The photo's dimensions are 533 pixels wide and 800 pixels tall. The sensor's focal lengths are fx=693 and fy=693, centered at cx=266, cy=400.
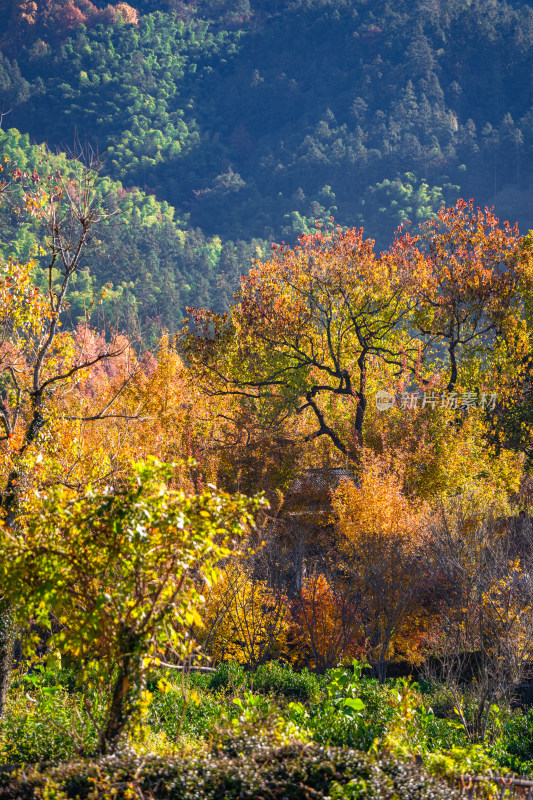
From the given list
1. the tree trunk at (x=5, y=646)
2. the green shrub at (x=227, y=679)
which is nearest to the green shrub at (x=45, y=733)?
the tree trunk at (x=5, y=646)

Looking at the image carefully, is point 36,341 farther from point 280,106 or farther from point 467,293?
point 280,106

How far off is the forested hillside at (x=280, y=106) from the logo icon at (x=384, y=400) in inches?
1652

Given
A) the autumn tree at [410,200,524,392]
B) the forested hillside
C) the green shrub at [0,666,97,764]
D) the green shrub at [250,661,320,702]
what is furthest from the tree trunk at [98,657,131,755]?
the forested hillside

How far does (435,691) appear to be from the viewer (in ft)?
40.8

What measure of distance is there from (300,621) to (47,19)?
172682 millimetres

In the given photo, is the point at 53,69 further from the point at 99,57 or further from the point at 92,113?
the point at 92,113

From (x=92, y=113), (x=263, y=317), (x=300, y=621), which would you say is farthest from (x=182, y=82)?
(x=300, y=621)

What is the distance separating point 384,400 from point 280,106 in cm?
13964

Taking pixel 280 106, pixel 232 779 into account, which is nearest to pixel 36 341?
pixel 232 779

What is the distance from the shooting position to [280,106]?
496 feet

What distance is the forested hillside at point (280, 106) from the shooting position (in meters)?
105

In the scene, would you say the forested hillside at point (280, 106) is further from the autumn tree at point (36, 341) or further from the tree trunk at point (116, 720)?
the tree trunk at point (116, 720)

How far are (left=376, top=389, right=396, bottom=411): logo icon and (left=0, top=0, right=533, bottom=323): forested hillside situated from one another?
41969 mm

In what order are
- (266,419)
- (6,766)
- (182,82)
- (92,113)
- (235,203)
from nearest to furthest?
(6,766) → (266,419) → (235,203) → (92,113) → (182,82)
